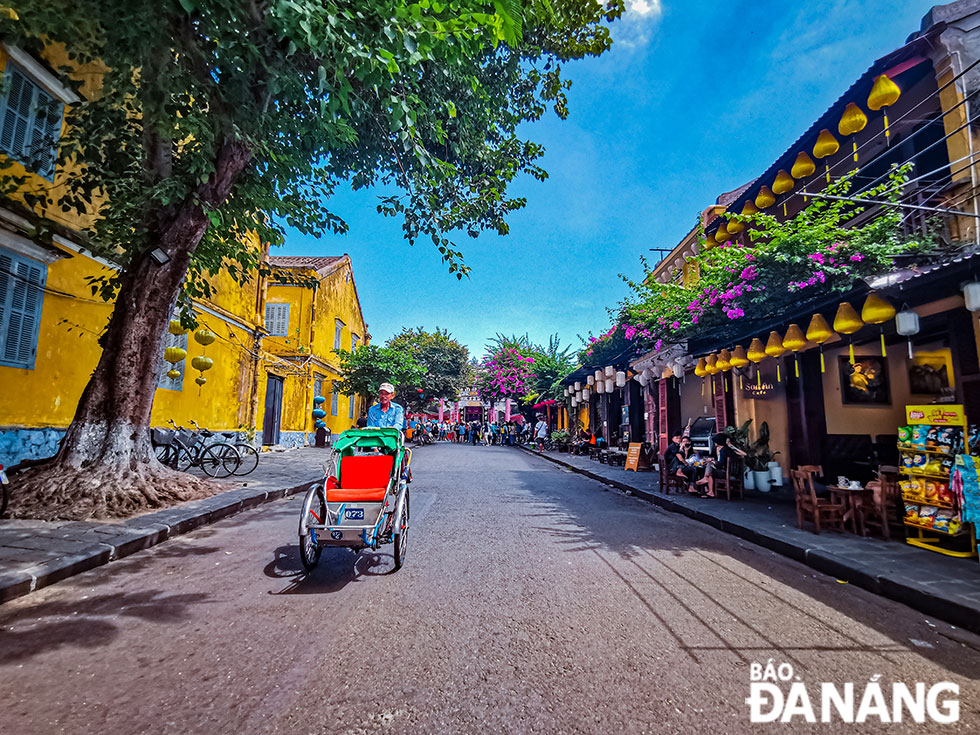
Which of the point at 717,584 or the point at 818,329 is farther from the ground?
the point at 818,329

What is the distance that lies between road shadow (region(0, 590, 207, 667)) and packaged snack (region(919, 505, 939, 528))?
296 inches

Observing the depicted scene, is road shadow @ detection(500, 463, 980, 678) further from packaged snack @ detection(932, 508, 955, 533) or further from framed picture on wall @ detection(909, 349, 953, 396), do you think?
framed picture on wall @ detection(909, 349, 953, 396)

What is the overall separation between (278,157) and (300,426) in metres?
18.6

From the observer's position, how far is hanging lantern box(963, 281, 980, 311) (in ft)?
18.1

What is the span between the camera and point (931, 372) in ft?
30.0

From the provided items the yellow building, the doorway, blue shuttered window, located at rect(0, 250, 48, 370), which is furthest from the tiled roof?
blue shuttered window, located at rect(0, 250, 48, 370)

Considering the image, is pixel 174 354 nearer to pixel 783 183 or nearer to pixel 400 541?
pixel 400 541

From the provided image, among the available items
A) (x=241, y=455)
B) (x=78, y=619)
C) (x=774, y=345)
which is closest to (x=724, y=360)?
(x=774, y=345)

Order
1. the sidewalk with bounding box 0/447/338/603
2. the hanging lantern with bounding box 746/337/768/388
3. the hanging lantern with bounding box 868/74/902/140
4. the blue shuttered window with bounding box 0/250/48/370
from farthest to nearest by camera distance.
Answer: the hanging lantern with bounding box 746/337/768/388, the blue shuttered window with bounding box 0/250/48/370, the hanging lantern with bounding box 868/74/902/140, the sidewalk with bounding box 0/447/338/603

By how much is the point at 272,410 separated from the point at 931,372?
21216mm

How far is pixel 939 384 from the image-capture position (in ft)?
29.4

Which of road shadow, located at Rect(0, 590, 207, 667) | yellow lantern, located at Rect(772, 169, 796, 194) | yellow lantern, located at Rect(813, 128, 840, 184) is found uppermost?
yellow lantern, located at Rect(772, 169, 796, 194)

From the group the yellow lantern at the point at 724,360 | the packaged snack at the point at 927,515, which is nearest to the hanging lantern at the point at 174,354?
the yellow lantern at the point at 724,360

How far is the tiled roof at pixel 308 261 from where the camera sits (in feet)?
85.4
